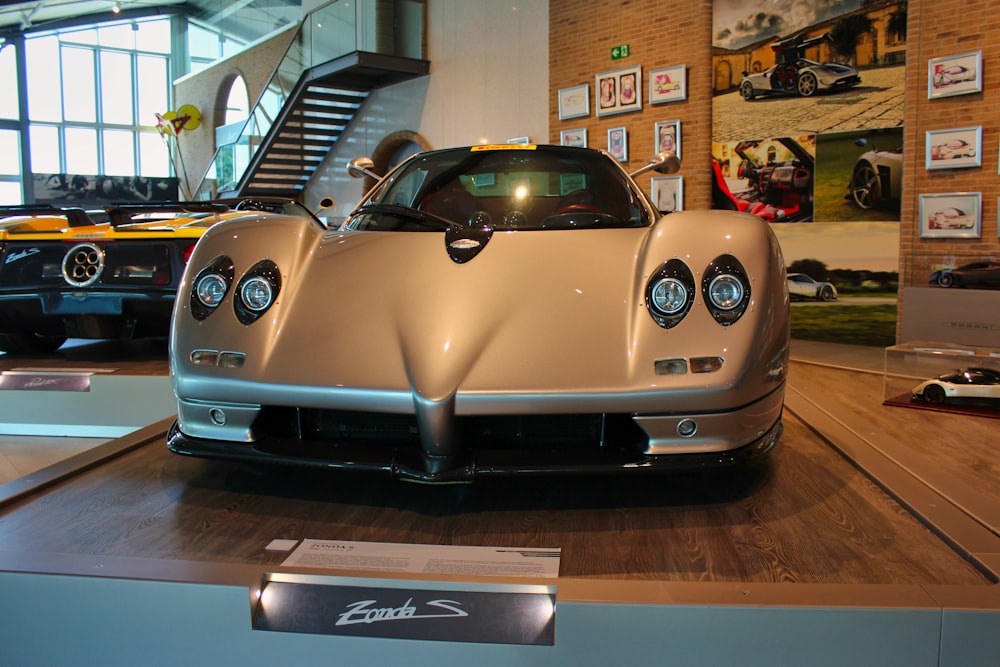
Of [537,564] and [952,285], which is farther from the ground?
[952,285]

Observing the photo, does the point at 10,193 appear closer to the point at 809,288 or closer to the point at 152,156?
the point at 152,156

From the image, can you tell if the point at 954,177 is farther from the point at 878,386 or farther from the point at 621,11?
the point at 621,11

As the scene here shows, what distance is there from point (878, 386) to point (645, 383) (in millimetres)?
2948

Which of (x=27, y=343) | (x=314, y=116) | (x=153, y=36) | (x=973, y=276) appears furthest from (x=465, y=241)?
(x=153, y=36)

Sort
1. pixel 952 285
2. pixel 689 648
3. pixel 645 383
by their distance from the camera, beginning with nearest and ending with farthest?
pixel 689 648 < pixel 645 383 < pixel 952 285

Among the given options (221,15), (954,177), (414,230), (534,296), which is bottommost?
(534,296)

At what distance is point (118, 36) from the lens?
726 inches

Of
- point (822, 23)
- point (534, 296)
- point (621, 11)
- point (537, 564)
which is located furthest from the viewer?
point (621, 11)

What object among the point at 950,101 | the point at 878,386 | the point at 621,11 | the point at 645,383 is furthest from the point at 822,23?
the point at 645,383

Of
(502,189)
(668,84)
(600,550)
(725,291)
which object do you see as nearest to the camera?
(600,550)

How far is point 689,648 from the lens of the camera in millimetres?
1258

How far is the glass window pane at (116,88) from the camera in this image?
18266 millimetres

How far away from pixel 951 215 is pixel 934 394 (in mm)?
2915

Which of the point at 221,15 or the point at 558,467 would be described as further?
the point at 221,15
